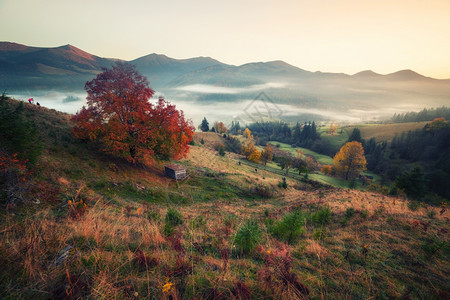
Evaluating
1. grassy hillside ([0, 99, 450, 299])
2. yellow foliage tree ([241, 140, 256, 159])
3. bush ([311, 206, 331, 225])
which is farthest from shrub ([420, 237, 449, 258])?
yellow foliage tree ([241, 140, 256, 159])

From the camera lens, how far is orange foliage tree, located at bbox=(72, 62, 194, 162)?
18.3 metres

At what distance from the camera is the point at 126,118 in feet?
63.0

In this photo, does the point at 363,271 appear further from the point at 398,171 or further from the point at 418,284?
the point at 398,171

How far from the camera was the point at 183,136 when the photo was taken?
22.1 m

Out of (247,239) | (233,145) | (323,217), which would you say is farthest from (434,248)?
(233,145)

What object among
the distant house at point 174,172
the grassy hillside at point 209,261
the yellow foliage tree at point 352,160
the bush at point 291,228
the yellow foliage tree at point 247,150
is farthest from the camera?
the yellow foliage tree at point 247,150

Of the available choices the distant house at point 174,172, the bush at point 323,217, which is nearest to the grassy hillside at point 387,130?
the distant house at point 174,172

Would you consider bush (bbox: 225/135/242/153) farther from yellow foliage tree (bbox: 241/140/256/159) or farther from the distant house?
the distant house

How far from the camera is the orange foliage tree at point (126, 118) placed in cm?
1834

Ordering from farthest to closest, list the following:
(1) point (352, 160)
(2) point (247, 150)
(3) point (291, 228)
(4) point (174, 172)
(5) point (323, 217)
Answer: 1. (2) point (247, 150)
2. (1) point (352, 160)
3. (4) point (174, 172)
4. (5) point (323, 217)
5. (3) point (291, 228)

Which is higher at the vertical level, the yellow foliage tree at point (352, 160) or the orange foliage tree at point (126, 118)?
the orange foliage tree at point (126, 118)

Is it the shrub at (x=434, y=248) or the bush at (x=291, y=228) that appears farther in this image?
the bush at (x=291, y=228)

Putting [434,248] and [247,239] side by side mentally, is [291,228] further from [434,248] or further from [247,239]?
[434,248]

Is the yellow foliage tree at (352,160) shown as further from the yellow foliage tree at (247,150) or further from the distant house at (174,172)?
the distant house at (174,172)
